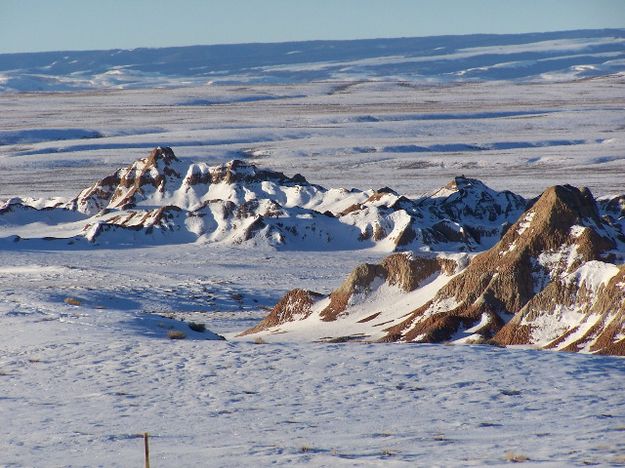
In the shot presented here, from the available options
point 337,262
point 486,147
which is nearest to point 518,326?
point 337,262

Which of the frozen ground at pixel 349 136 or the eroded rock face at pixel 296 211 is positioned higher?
the eroded rock face at pixel 296 211

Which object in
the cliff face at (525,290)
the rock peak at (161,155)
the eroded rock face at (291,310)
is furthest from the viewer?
the rock peak at (161,155)

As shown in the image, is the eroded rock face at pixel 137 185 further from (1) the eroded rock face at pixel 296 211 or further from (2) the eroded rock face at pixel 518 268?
(2) the eroded rock face at pixel 518 268

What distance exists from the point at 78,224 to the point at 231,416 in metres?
40.1

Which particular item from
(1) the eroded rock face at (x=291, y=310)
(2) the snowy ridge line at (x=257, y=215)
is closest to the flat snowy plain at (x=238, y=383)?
(1) the eroded rock face at (x=291, y=310)

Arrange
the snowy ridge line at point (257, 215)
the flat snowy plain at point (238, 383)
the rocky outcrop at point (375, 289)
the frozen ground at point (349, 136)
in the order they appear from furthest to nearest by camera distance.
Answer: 1. the frozen ground at point (349, 136)
2. the snowy ridge line at point (257, 215)
3. the rocky outcrop at point (375, 289)
4. the flat snowy plain at point (238, 383)

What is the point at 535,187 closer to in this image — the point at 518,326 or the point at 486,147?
the point at 486,147

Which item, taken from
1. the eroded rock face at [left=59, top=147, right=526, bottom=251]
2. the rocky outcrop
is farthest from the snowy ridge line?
the rocky outcrop

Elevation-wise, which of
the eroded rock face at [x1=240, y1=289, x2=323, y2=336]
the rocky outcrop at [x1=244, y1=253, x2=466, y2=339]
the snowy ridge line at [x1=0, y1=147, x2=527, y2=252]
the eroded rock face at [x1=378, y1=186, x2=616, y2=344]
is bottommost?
the snowy ridge line at [x1=0, y1=147, x2=527, y2=252]

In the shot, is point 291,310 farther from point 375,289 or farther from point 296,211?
point 296,211

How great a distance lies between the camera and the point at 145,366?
2000 cm

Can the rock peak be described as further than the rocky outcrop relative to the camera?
Yes

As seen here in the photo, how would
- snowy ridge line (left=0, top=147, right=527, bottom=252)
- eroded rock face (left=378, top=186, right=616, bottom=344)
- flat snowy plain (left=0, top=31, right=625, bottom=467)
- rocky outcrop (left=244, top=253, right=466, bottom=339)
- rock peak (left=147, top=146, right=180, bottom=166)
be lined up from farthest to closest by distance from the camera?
rock peak (left=147, top=146, right=180, bottom=166) → snowy ridge line (left=0, top=147, right=527, bottom=252) → rocky outcrop (left=244, top=253, right=466, bottom=339) → eroded rock face (left=378, top=186, right=616, bottom=344) → flat snowy plain (left=0, top=31, right=625, bottom=467)

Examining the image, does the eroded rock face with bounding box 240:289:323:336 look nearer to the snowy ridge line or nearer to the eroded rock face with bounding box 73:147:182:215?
the snowy ridge line
